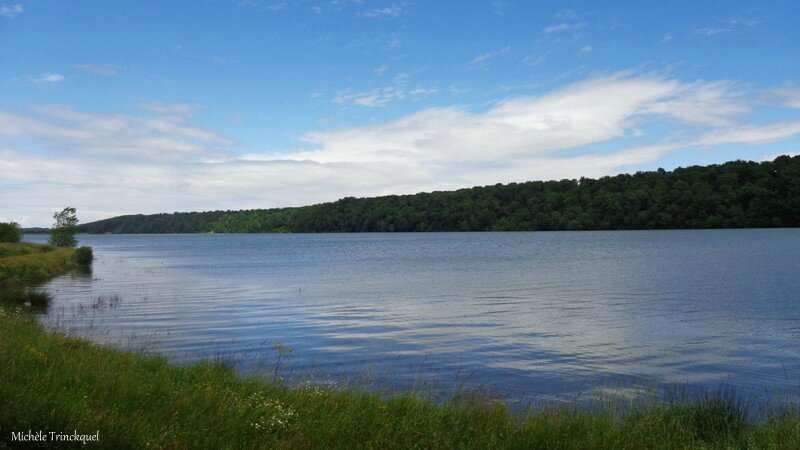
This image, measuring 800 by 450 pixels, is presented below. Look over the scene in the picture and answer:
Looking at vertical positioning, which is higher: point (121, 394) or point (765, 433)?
point (121, 394)

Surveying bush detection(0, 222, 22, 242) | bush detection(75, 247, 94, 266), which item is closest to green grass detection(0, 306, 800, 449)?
bush detection(75, 247, 94, 266)

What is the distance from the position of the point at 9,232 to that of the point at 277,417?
76756 mm

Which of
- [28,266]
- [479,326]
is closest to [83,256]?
[28,266]

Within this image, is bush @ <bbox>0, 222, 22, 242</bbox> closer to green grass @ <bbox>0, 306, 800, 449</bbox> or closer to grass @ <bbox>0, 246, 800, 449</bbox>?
green grass @ <bbox>0, 306, 800, 449</bbox>

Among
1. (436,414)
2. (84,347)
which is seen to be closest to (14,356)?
(84,347)

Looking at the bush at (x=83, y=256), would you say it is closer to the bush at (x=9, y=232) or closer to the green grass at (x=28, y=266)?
the green grass at (x=28, y=266)

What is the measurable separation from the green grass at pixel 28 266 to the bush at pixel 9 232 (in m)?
6.30

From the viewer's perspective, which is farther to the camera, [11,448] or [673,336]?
[673,336]

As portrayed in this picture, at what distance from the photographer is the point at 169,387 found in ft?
35.9

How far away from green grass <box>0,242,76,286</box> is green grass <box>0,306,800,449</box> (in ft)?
126

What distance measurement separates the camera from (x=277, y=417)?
32.6ft

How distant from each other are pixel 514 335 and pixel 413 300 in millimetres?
13494

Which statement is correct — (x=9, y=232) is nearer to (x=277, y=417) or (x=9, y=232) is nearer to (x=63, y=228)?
(x=63, y=228)

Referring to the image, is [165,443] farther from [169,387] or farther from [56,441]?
[169,387]
